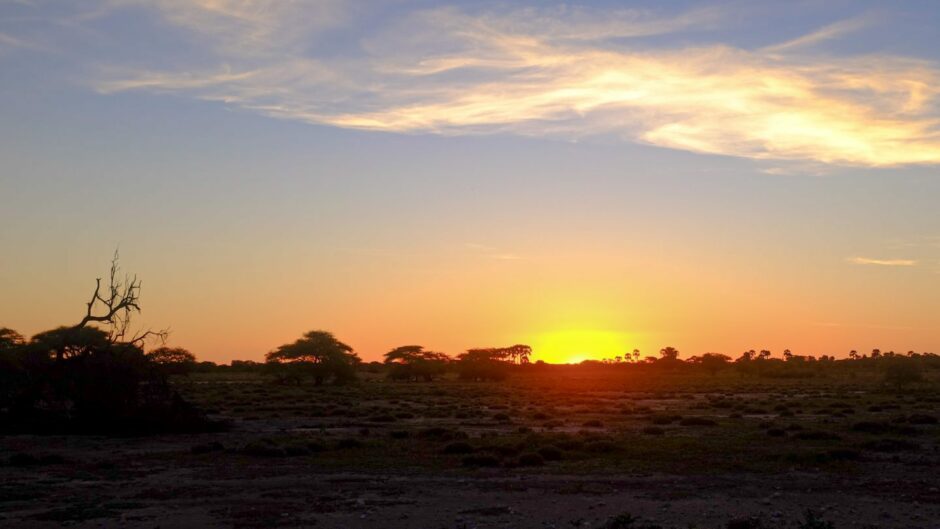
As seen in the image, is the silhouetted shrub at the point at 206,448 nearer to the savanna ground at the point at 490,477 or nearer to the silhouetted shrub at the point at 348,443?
the savanna ground at the point at 490,477

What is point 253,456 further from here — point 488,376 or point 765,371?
point 765,371

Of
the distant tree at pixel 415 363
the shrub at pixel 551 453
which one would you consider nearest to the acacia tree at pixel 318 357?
the distant tree at pixel 415 363

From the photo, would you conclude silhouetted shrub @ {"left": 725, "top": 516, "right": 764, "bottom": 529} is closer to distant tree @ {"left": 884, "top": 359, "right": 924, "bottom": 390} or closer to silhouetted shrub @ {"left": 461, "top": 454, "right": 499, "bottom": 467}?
silhouetted shrub @ {"left": 461, "top": 454, "right": 499, "bottom": 467}

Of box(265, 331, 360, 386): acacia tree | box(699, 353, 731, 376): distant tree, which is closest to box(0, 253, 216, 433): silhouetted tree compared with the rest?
box(265, 331, 360, 386): acacia tree

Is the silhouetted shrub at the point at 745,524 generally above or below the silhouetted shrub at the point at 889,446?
above

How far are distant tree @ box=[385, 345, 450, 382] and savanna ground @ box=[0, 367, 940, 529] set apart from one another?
79.2m

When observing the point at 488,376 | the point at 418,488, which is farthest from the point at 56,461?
the point at 488,376

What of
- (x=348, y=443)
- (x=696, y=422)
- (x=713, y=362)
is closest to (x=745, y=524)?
(x=348, y=443)

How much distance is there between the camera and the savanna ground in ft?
48.6

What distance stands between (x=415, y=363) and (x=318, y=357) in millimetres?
25421

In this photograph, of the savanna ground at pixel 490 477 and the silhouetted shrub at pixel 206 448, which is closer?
the savanna ground at pixel 490 477

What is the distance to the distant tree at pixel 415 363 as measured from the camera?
116 m

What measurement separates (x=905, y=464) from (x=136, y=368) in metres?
27.8

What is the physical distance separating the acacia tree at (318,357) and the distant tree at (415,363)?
14182 mm
